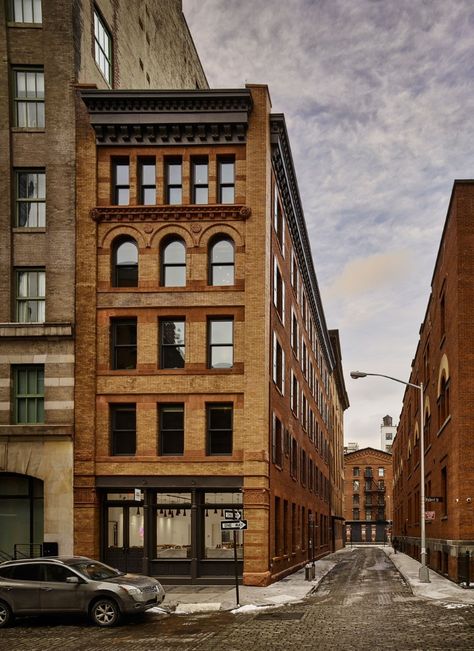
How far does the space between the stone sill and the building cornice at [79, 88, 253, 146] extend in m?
7.65

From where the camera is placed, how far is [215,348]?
1217 inches

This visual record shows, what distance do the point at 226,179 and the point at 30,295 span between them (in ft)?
30.1

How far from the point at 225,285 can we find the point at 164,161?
5.74 meters

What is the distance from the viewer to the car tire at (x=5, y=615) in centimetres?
2020

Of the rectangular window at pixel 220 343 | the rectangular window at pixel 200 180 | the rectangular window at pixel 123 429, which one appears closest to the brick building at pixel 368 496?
the rectangular window at pixel 123 429

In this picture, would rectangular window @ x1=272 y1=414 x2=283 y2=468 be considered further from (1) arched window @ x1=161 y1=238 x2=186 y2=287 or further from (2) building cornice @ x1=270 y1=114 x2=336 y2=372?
(2) building cornice @ x1=270 y1=114 x2=336 y2=372

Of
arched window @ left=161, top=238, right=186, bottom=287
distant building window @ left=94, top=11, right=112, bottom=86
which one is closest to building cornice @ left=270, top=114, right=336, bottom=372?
arched window @ left=161, top=238, right=186, bottom=287

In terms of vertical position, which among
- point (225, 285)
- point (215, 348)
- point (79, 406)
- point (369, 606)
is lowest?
point (369, 606)

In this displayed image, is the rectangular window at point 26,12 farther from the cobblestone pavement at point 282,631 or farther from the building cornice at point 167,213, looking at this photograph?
the cobblestone pavement at point 282,631

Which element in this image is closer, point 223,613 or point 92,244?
point 223,613

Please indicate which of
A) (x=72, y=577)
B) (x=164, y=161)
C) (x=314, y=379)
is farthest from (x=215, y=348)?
(x=314, y=379)

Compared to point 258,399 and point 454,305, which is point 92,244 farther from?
point 454,305

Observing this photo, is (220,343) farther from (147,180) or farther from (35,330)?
(147,180)

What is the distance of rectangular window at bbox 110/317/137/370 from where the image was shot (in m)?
31.1
